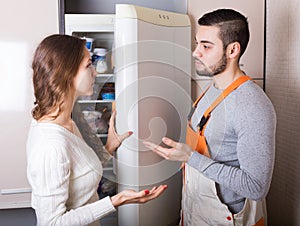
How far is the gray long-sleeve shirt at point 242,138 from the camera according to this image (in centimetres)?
115

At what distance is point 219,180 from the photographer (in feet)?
3.90

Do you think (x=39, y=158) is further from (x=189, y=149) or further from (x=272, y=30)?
(x=272, y=30)

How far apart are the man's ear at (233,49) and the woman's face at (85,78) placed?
43cm

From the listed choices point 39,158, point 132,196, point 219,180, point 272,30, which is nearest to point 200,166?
point 219,180

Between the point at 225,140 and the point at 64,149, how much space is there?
1.57 feet

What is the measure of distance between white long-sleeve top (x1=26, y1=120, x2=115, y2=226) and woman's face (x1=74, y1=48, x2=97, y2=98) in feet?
0.39

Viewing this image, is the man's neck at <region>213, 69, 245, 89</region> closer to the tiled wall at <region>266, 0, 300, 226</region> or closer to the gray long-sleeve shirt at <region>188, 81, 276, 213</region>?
the gray long-sleeve shirt at <region>188, 81, 276, 213</region>

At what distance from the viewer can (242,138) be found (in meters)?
1.17

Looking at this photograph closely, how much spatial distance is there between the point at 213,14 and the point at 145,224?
28.0 inches

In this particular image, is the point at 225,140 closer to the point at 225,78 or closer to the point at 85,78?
the point at 225,78

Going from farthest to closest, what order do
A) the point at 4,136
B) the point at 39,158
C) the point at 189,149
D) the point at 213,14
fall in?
1. the point at 4,136
2. the point at 213,14
3. the point at 189,149
4. the point at 39,158

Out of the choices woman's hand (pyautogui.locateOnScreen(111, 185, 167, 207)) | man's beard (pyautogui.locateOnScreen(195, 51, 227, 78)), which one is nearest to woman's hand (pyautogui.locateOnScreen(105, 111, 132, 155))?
woman's hand (pyautogui.locateOnScreen(111, 185, 167, 207))

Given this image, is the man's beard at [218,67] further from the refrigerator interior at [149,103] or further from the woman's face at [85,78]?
the woman's face at [85,78]

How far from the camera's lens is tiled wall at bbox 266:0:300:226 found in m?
1.68
